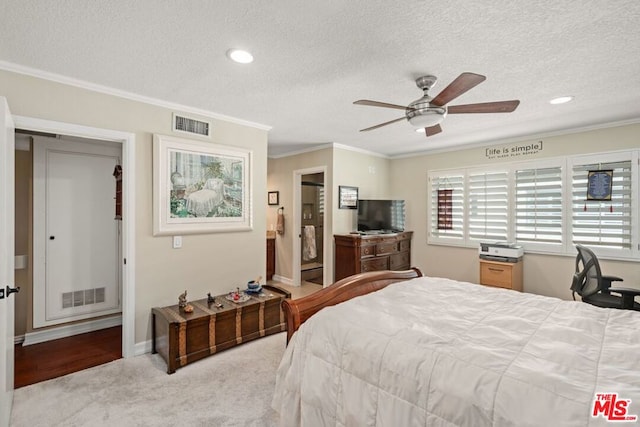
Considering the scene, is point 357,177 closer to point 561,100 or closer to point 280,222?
point 280,222

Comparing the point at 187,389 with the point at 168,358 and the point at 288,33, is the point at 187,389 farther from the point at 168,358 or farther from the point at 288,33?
the point at 288,33

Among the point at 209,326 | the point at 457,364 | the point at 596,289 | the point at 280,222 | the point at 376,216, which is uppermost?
the point at 376,216

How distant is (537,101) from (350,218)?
2.94 meters

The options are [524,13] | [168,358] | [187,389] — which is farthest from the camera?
Answer: [168,358]

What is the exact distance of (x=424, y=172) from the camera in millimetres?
5316

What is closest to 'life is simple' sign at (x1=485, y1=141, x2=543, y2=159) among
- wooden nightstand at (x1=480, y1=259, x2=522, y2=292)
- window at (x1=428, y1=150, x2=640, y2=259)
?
window at (x1=428, y1=150, x2=640, y2=259)

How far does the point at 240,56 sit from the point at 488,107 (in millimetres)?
1836

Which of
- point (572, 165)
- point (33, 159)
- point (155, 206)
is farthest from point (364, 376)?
point (572, 165)

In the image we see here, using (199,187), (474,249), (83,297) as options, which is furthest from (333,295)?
(474,249)

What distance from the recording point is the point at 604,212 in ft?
11.9

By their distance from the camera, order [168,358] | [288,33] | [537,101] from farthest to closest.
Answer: [537,101], [168,358], [288,33]

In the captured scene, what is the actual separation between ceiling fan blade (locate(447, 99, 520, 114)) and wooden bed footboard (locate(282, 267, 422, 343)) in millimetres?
1466

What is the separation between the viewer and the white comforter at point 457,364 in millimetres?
1077

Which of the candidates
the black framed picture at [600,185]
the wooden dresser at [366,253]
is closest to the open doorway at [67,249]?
the wooden dresser at [366,253]
